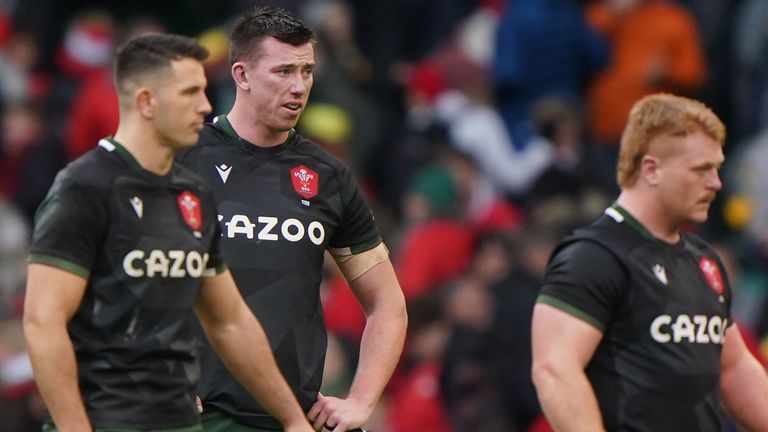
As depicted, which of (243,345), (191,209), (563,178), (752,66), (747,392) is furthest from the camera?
(752,66)

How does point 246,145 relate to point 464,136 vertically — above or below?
above

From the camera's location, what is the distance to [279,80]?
711cm

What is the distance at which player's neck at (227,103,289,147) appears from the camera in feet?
23.7

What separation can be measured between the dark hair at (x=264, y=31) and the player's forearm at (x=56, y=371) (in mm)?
1661

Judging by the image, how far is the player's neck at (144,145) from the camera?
20.4 feet

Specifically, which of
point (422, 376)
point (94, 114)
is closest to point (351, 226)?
point (422, 376)

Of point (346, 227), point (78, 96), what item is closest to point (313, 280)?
point (346, 227)

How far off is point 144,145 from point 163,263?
399 millimetres

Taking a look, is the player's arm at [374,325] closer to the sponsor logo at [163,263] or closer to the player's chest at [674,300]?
the player's chest at [674,300]

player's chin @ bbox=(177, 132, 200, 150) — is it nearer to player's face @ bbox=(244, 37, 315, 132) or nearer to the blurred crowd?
player's face @ bbox=(244, 37, 315, 132)

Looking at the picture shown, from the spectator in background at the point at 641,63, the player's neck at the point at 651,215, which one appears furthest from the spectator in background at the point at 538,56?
the player's neck at the point at 651,215

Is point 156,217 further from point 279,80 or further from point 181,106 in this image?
point 279,80

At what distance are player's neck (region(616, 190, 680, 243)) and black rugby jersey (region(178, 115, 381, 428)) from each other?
112 cm

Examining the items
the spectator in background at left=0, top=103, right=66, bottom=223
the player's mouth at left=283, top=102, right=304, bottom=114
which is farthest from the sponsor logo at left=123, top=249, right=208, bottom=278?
the spectator in background at left=0, top=103, right=66, bottom=223
